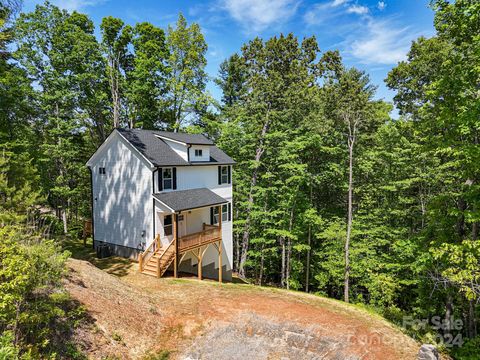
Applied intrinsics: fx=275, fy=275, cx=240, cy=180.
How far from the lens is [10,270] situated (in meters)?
6.00

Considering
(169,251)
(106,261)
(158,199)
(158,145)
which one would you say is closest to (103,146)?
(158,145)

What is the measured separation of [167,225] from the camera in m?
18.0

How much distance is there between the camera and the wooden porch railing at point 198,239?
16688 mm

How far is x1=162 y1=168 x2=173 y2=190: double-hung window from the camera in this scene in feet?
58.4

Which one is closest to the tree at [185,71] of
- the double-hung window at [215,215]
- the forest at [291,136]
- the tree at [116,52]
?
the forest at [291,136]

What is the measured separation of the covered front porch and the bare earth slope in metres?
2.89

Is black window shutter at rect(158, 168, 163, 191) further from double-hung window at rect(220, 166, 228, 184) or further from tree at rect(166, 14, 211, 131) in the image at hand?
tree at rect(166, 14, 211, 131)

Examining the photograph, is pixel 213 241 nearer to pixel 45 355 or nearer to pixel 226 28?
pixel 45 355

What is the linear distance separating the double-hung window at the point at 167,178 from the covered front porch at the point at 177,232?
1.55 feet

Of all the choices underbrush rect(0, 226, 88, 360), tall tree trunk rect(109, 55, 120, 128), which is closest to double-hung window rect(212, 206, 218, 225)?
underbrush rect(0, 226, 88, 360)

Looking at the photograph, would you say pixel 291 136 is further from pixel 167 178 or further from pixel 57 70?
pixel 57 70

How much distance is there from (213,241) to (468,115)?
14.9 m

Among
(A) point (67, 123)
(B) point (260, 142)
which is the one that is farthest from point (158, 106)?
(B) point (260, 142)

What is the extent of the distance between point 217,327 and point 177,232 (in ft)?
21.5
